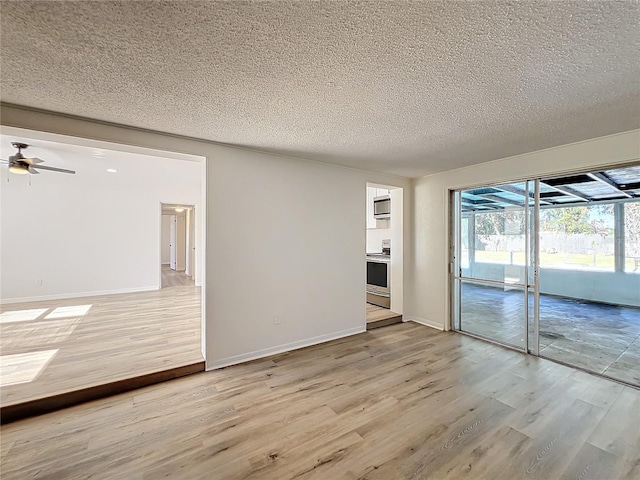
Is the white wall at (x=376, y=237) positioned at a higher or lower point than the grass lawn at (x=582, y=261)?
higher

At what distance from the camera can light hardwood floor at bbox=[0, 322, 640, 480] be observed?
5.43 ft

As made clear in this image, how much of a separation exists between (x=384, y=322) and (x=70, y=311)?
5486 mm

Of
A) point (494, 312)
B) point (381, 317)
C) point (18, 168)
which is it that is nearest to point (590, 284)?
point (494, 312)

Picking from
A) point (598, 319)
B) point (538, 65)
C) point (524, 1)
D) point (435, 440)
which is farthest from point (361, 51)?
point (598, 319)

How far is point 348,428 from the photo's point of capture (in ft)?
6.61

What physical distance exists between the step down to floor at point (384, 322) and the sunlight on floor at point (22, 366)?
3.84 metres

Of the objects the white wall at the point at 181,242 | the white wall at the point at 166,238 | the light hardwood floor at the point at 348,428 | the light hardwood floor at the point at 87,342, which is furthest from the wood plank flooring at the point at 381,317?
the white wall at the point at 166,238

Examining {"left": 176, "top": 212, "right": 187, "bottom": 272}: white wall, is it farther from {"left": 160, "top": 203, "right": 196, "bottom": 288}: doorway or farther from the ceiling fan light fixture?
the ceiling fan light fixture

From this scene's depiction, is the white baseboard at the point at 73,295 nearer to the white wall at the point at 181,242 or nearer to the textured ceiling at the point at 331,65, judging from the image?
the white wall at the point at 181,242

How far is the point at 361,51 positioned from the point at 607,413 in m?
3.27

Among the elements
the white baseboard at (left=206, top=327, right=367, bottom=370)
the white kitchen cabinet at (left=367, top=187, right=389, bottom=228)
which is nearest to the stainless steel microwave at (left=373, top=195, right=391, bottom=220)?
the white kitchen cabinet at (left=367, top=187, right=389, bottom=228)

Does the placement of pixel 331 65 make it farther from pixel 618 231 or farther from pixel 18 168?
pixel 618 231

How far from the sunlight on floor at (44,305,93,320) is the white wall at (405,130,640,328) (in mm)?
5663

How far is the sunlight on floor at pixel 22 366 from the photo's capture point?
8.21 feet
